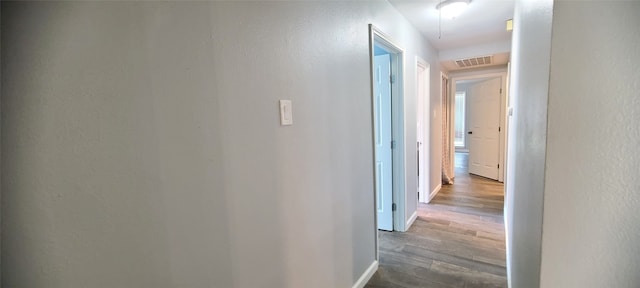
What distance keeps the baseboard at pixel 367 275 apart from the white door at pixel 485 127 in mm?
3989

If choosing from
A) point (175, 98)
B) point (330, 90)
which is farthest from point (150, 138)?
point (330, 90)

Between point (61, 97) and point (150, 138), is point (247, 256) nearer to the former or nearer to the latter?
point (150, 138)

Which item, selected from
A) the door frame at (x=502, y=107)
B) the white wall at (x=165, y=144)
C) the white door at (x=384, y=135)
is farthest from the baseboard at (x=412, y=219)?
the door frame at (x=502, y=107)

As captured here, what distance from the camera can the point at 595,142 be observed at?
56 cm

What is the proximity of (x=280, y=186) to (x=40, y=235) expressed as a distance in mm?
802

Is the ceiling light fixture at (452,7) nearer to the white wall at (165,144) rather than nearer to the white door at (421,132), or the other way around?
the white door at (421,132)

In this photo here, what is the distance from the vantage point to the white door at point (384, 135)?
2867 mm

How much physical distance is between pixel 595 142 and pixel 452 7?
2363 millimetres

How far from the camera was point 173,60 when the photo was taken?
87cm

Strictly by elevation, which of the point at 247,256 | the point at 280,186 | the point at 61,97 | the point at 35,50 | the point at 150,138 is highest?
the point at 35,50

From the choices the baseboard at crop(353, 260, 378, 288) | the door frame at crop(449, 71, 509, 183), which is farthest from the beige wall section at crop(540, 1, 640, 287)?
the door frame at crop(449, 71, 509, 183)

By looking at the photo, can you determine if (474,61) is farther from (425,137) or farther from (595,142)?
(595,142)

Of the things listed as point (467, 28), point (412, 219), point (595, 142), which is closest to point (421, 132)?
point (412, 219)

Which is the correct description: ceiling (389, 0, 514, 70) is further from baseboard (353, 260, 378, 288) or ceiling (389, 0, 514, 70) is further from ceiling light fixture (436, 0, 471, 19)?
baseboard (353, 260, 378, 288)
